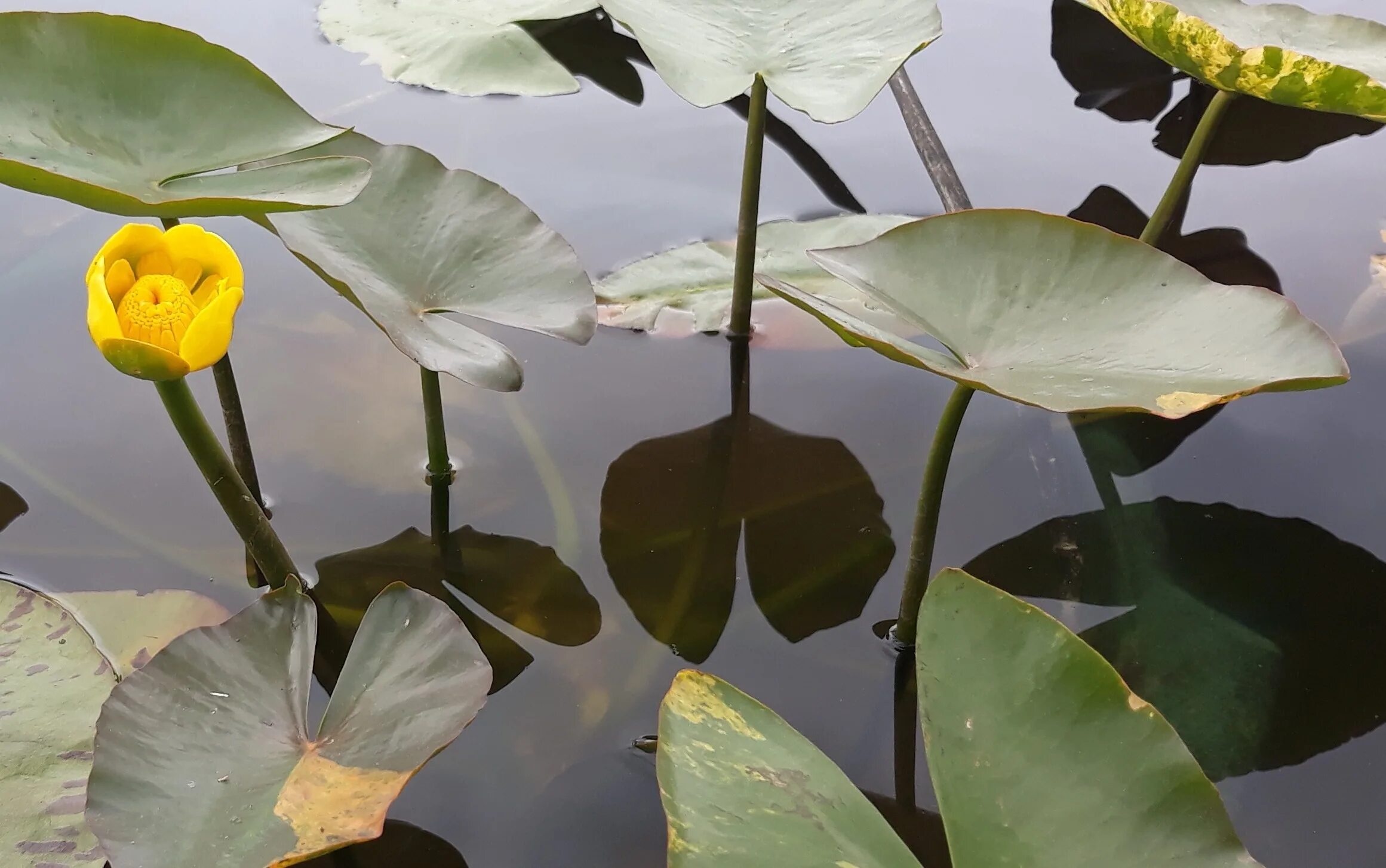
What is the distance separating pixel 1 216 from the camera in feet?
3.78

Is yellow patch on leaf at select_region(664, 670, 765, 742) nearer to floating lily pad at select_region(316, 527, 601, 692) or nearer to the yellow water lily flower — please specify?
floating lily pad at select_region(316, 527, 601, 692)

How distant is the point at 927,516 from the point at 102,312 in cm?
59

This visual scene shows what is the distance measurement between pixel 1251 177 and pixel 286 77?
1458 millimetres

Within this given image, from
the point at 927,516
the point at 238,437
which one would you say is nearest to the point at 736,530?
the point at 927,516

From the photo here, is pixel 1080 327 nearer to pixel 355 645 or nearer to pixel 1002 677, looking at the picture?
pixel 1002 677

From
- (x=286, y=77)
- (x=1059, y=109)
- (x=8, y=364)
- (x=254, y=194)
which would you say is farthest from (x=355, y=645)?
(x=1059, y=109)

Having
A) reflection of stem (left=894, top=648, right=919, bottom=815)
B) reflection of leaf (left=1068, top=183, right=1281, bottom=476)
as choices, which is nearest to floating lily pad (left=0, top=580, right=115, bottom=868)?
reflection of stem (left=894, top=648, right=919, bottom=815)

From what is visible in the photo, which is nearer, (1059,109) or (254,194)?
(254,194)

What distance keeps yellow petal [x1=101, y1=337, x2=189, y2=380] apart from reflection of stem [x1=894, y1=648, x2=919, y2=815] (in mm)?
538

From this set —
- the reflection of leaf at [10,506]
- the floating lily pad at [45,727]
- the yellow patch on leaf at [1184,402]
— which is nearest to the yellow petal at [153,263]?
the floating lily pad at [45,727]

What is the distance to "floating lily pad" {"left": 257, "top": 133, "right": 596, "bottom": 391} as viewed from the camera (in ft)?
2.54

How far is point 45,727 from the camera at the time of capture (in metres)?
→ 0.65

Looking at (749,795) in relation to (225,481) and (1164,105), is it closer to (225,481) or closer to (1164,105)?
(225,481)

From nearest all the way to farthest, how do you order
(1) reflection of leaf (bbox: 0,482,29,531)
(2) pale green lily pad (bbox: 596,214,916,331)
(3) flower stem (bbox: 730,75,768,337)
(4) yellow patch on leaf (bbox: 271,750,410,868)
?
1. (4) yellow patch on leaf (bbox: 271,750,410,868)
2. (1) reflection of leaf (bbox: 0,482,29,531)
3. (3) flower stem (bbox: 730,75,768,337)
4. (2) pale green lily pad (bbox: 596,214,916,331)
